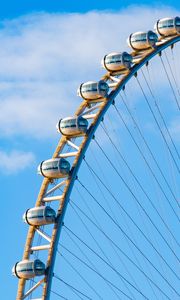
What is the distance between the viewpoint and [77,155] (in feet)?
329

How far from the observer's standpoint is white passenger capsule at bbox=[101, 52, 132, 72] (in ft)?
344

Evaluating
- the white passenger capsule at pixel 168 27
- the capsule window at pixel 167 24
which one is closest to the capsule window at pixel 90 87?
the white passenger capsule at pixel 168 27

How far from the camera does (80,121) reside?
4006 inches

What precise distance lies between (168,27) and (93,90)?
8132 millimetres

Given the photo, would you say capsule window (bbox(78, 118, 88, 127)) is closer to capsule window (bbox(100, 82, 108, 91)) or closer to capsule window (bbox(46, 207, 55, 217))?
capsule window (bbox(100, 82, 108, 91))

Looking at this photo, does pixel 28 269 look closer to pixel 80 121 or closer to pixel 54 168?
pixel 54 168

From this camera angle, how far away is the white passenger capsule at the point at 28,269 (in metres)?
98.8

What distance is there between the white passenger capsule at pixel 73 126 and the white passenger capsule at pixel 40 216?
4705mm

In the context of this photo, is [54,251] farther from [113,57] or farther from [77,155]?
[113,57]

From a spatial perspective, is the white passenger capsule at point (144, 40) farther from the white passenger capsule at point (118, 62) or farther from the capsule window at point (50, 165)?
the capsule window at point (50, 165)

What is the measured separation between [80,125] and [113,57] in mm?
5921

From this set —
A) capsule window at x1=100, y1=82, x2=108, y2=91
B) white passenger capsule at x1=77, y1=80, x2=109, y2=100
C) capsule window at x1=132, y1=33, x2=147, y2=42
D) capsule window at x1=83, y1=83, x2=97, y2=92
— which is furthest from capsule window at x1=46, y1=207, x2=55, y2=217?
capsule window at x1=132, y1=33, x2=147, y2=42

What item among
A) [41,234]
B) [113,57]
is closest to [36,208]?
[41,234]

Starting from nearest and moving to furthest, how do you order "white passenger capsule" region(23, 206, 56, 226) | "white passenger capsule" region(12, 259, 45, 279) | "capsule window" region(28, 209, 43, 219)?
"white passenger capsule" region(12, 259, 45, 279) < "white passenger capsule" region(23, 206, 56, 226) < "capsule window" region(28, 209, 43, 219)
